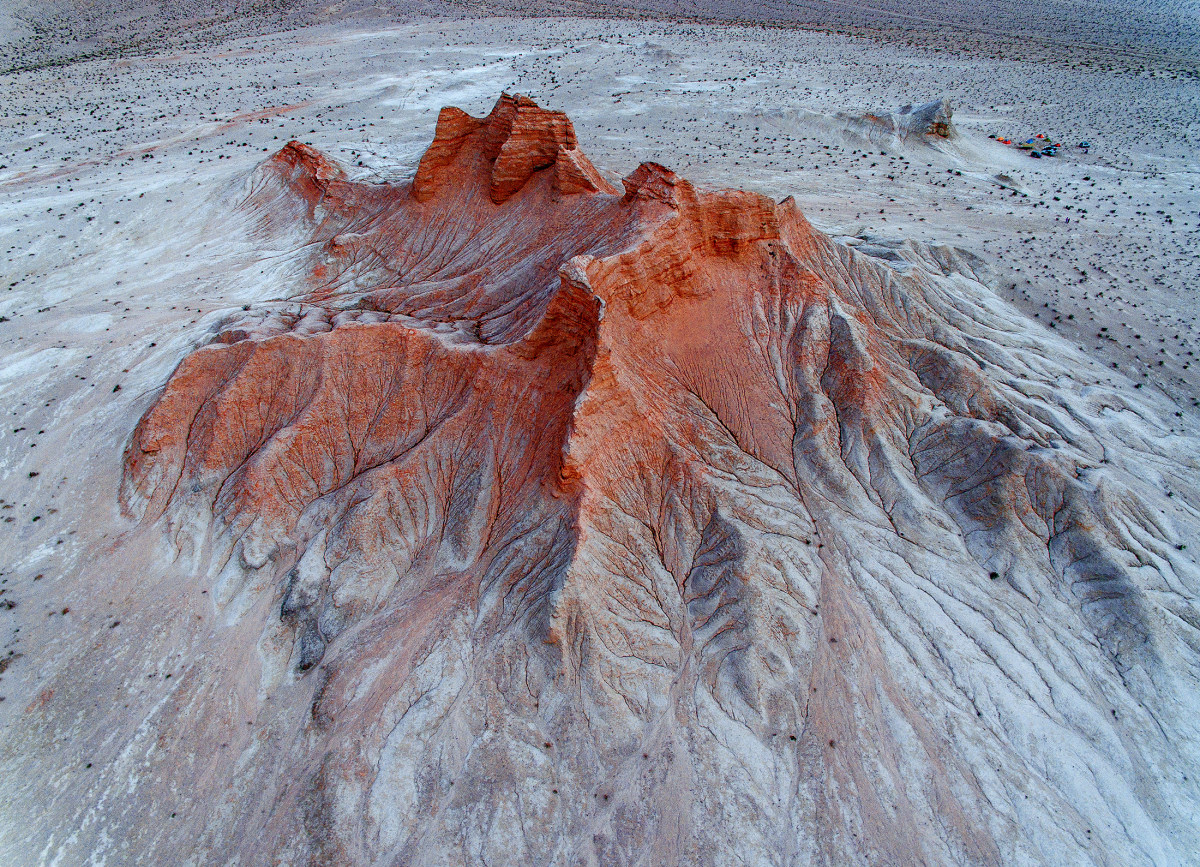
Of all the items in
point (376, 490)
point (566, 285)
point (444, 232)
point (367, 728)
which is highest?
point (566, 285)

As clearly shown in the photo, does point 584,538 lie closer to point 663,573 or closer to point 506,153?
point 663,573

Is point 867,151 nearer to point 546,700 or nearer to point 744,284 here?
point 744,284

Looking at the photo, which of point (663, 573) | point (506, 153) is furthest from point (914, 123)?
point (663, 573)

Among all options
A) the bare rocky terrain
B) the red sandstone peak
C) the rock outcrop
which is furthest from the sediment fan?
the rock outcrop

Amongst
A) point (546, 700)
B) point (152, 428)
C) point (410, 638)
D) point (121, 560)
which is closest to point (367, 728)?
point (410, 638)

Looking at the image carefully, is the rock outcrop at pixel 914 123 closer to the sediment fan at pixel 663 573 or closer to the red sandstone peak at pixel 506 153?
the sediment fan at pixel 663 573

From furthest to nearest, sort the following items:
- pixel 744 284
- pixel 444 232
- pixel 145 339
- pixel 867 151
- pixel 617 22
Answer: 1. pixel 617 22
2. pixel 867 151
3. pixel 444 232
4. pixel 145 339
5. pixel 744 284
